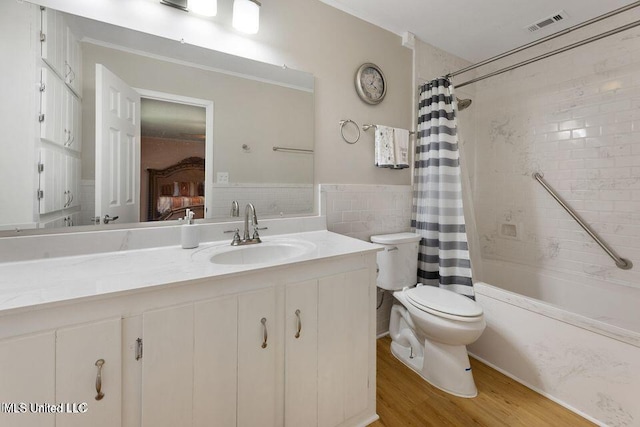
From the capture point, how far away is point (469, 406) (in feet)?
4.71

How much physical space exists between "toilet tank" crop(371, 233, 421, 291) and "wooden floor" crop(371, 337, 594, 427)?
566mm

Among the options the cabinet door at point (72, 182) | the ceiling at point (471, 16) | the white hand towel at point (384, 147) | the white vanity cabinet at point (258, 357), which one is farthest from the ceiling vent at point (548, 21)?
the cabinet door at point (72, 182)

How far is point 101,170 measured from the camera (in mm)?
1173

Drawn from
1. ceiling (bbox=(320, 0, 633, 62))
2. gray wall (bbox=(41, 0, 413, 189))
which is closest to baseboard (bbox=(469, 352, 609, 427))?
gray wall (bbox=(41, 0, 413, 189))

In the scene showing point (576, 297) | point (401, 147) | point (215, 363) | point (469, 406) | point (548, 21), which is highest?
point (548, 21)

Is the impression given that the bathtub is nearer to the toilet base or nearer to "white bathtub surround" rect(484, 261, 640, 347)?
"white bathtub surround" rect(484, 261, 640, 347)

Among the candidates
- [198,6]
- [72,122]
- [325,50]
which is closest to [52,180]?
[72,122]

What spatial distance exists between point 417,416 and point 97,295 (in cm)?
152

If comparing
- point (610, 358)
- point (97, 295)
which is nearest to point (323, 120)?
point (97, 295)

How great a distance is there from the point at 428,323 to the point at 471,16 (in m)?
2.13

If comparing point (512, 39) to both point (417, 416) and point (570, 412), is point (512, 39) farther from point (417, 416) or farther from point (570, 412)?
point (417, 416)

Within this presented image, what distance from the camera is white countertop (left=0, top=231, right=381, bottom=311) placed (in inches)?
29.0

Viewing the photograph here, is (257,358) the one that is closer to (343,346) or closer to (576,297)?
(343,346)

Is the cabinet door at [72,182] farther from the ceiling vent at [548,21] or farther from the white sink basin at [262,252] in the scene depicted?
the ceiling vent at [548,21]
